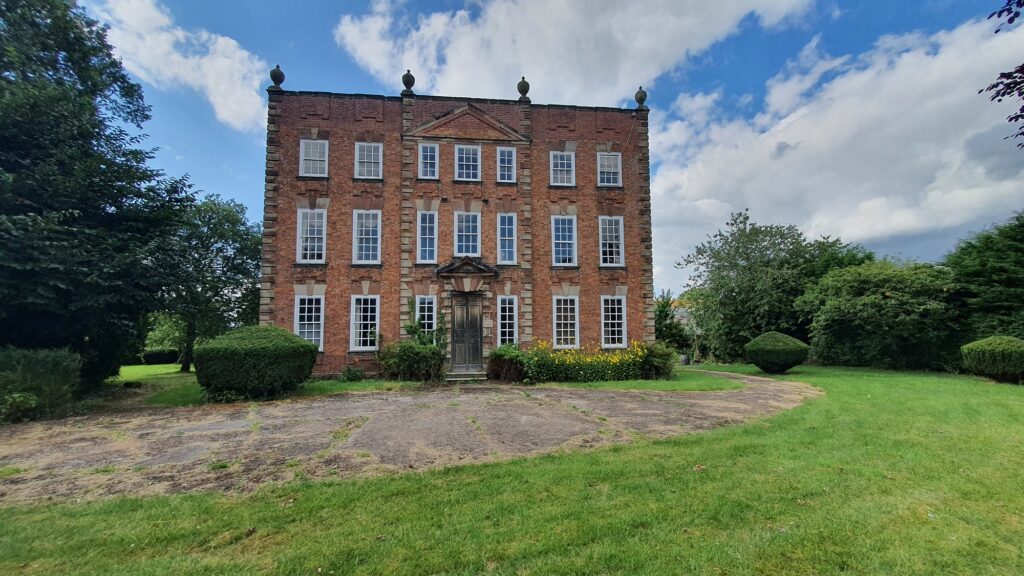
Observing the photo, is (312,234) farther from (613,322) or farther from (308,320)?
(613,322)

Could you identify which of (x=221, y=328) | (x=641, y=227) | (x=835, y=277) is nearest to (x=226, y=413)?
(x=641, y=227)

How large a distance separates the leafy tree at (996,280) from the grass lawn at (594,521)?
47.3 feet

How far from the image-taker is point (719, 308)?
79.0 feet

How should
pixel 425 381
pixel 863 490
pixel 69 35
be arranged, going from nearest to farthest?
pixel 863 490, pixel 69 35, pixel 425 381

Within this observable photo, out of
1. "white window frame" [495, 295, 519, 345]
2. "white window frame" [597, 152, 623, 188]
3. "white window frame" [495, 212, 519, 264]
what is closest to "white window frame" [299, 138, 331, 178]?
"white window frame" [495, 212, 519, 264]

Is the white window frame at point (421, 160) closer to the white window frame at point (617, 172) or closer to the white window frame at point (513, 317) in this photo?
the white window frame at point (513, 317)

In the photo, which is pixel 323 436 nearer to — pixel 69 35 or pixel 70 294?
pixel 70 294

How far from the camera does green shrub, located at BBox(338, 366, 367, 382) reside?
15680 mm

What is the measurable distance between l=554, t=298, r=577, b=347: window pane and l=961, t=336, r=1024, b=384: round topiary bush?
12.8 metres

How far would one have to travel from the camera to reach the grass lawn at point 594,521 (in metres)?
3.17

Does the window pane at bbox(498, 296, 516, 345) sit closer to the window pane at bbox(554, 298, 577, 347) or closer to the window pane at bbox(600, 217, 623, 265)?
the window pane at bbox(554, 298, 577, 347)

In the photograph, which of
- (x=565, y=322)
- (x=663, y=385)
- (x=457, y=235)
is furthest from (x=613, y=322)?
(x=457, y=235)

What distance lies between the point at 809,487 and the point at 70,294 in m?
15.3

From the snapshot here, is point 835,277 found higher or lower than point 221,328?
higher
